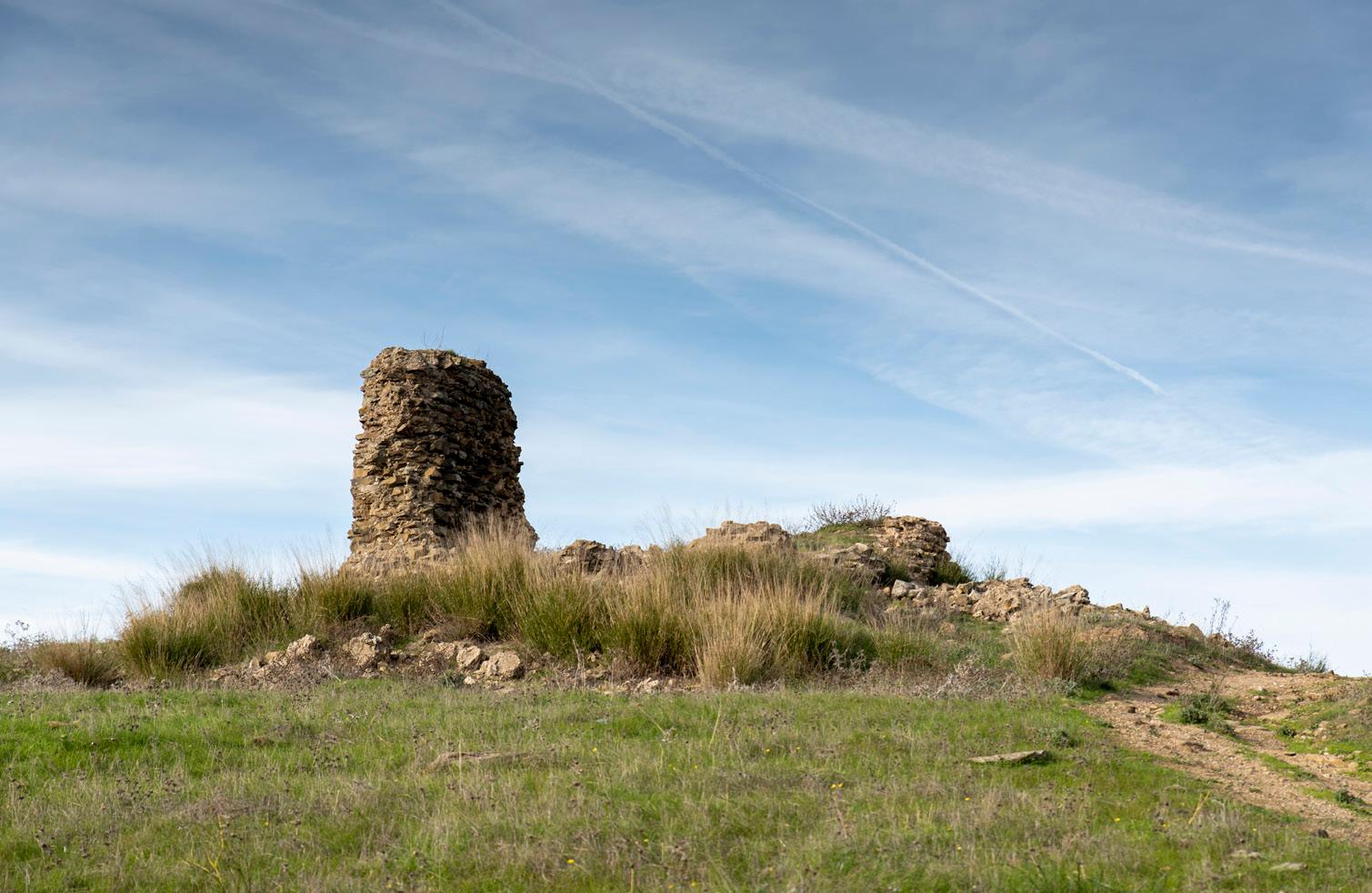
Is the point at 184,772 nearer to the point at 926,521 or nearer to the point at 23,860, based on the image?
the point at 23,860

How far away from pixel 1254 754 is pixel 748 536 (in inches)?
382

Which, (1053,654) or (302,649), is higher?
(1053,654)

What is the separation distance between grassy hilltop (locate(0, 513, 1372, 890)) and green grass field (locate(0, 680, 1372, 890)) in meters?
0.03

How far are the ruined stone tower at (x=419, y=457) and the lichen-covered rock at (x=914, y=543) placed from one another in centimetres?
711

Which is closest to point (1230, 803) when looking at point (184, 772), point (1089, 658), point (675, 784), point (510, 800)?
point (675, 784)

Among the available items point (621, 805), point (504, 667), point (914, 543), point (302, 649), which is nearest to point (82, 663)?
point (302, 649)

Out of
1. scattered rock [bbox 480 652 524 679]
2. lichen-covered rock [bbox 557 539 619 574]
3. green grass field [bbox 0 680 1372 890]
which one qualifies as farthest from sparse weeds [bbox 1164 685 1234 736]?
lichen-covered rock [bbox 557 539 619 574]

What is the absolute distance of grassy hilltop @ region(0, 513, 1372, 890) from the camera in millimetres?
5711

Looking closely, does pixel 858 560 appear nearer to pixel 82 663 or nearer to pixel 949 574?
pixel 949 574

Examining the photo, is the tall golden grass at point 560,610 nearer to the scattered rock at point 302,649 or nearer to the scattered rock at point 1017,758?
the scattered rock at point 302,649

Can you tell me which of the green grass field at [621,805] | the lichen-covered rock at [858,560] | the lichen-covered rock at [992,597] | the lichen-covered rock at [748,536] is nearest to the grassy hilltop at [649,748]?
the green grass field at [621,805]

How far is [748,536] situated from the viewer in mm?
18062

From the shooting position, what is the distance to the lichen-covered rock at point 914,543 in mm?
20891

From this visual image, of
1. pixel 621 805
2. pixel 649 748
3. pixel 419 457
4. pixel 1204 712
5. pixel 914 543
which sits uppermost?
pixel 419 457
